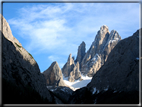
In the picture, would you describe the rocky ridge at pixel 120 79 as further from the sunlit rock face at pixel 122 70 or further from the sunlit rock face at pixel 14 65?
the sunlit rock face at pixel 14 65

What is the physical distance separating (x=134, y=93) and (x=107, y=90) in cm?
2349

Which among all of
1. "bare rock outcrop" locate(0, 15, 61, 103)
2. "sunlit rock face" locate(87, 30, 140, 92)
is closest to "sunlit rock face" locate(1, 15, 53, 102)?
"bare rock outcrop" locate(0, 15, 61, 103)

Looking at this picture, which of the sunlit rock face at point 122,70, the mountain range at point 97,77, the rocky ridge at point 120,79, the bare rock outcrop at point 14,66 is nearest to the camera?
the bare rock outcrop at point 14,66

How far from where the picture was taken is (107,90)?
9725 cm

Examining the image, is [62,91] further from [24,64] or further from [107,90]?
[24,64]

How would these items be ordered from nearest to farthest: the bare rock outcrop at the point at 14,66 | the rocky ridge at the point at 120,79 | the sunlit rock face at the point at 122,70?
1. the bare rock outcrop at the point at 14,66
2. the rocky ridge at the point at 120,79
3. the sunlit rock face at the point at 122,70

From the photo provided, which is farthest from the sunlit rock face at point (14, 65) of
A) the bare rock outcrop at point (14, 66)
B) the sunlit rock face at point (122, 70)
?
the sunlit rock face at point (122, 70)

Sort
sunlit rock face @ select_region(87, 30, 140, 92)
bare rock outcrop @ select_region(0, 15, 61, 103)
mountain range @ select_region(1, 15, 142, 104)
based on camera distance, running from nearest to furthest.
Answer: bare rock outcrop @ select_region(0, 15, 61, 103) < mountain range @ select_region(1, 15, 142, 104) < sunlit rock face @ select_region(87, 30, 140, 92)

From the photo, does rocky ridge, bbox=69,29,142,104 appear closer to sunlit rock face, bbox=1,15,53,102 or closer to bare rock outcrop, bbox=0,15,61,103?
bare rock outcrop, bbox=0,15,61,103

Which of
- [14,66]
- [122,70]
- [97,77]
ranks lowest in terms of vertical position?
[97,77]

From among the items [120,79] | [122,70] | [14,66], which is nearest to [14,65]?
[14,66]

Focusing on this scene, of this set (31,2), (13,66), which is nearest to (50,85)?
(13,66)

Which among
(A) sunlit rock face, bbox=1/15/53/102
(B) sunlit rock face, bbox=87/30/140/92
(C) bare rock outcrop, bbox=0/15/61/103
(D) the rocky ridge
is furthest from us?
(B) sunlit rock face, bbox=87/30/140/92

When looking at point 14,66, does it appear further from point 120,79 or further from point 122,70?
point 122,70
